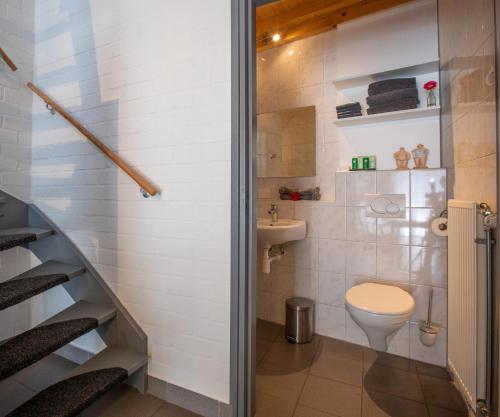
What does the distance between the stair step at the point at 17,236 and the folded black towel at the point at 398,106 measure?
243 centimetres

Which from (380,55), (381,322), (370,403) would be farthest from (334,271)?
(380,55)

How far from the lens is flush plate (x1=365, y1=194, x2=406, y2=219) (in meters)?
1.86

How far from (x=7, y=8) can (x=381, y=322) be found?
3.17 metres

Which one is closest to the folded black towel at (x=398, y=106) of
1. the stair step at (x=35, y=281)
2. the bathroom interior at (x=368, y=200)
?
the bathroom interior at (x=368, y=200)

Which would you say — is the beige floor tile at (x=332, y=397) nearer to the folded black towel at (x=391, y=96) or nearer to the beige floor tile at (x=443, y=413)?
the beige floor tile at (x=443, y=413)

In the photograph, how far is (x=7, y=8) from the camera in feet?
5.89

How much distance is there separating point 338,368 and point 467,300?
3.17ft

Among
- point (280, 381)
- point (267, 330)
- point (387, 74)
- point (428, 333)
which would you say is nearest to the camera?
point (280, 381)

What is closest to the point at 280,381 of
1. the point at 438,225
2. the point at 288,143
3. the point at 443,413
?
the point at 443,413

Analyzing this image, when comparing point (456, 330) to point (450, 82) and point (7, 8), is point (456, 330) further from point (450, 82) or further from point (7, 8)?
point (7, 8)

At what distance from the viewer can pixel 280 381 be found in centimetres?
159

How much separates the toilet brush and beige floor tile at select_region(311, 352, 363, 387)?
1.49 ft

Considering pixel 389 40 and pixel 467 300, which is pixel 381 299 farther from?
pixel 389 40

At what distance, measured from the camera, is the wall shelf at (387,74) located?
182 centimetres
